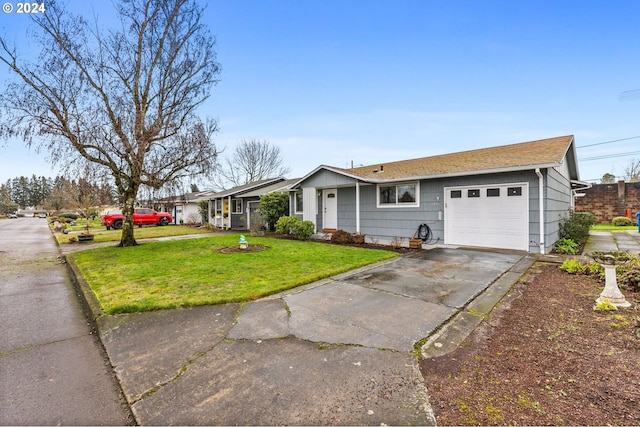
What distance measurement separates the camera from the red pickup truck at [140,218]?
70.4ft

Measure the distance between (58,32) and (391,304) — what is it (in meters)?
14.3

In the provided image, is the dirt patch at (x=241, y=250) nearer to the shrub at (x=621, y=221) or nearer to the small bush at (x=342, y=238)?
the small bush at (x=342, y=238)

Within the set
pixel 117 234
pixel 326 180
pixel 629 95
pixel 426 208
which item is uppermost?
pixel 629 95

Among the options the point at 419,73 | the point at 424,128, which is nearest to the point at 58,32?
the point at 419,73

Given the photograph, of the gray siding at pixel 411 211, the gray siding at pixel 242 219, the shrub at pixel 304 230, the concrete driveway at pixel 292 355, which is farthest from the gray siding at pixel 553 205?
the gray siding at pixel 242 219

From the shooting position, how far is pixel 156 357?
2957 millimetres

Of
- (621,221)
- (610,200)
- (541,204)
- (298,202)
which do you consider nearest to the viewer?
(541,204)

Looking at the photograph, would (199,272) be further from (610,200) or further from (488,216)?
(610,200)

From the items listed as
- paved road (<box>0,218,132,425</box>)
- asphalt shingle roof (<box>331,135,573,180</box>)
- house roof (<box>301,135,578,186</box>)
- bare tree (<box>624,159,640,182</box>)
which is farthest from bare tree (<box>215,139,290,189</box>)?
bare tree (<box>624,159,640,182</box>)

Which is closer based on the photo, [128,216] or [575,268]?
[575,268]

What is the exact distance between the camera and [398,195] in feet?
37.2

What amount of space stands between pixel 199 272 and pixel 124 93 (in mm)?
9111

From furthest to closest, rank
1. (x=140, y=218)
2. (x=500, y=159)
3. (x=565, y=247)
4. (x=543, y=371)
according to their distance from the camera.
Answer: (x=140, y=218)
(x=500, y=159)
(x=565, y=247)
(x=543, y=371)

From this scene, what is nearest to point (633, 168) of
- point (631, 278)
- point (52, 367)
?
point (631, 278)
